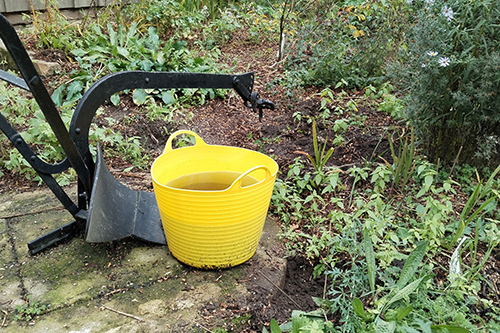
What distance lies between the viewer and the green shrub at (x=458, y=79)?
249 cm

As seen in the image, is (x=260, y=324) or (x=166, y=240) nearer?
(x=260, y=324)

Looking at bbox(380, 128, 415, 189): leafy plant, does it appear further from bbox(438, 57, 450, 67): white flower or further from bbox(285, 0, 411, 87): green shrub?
bbox(285, 0, 411, 87): green shrub

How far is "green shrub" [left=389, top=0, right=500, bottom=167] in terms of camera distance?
2.49 metres

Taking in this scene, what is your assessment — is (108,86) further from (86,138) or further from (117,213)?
(117,213)

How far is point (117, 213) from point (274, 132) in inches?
72.9

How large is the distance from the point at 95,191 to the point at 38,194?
1.07 m

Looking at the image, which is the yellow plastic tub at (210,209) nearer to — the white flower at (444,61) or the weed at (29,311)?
the weed at (29,311)

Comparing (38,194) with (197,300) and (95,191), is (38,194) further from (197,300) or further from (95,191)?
(197,300)

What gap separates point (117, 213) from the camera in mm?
2090

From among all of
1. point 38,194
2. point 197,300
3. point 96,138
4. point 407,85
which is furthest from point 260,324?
point 407,85

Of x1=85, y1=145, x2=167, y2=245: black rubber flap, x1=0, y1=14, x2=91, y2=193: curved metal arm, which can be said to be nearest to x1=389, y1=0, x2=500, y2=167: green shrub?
x1=85, y1=145, x2=167, y2=245: black rubber flap

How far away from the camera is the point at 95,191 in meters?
1.83

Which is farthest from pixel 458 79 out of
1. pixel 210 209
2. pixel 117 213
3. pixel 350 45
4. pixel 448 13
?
pixel 117 213

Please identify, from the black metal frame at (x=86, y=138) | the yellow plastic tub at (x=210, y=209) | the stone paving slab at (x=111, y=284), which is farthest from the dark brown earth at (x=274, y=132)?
the black metal frame at (x=86, y=138)
